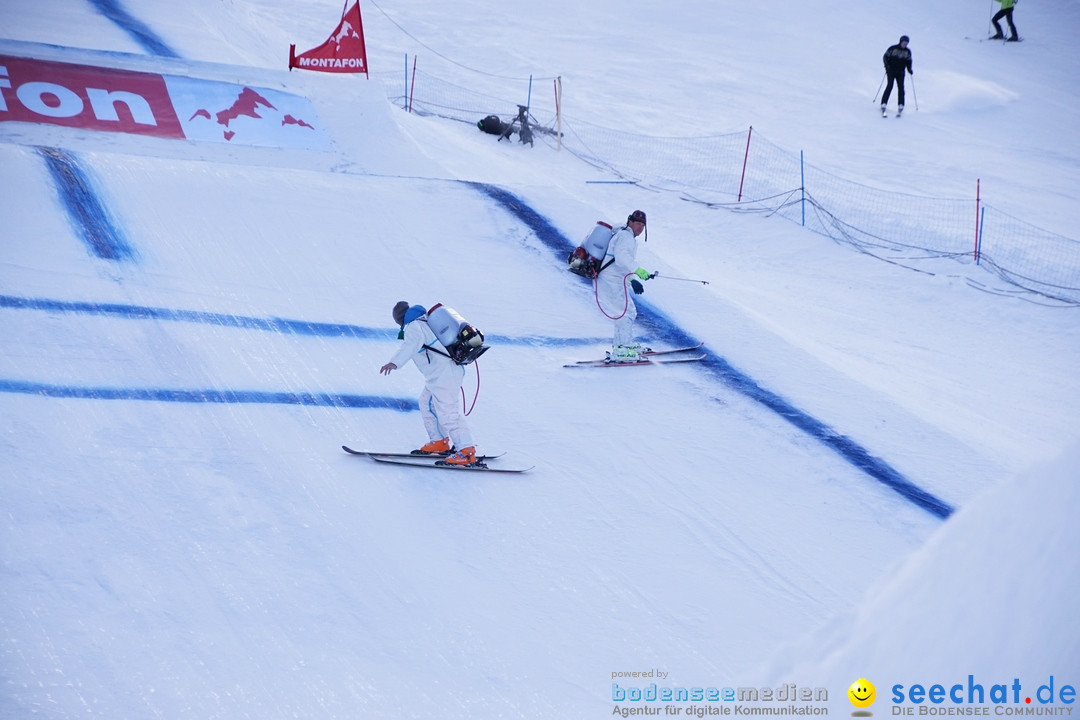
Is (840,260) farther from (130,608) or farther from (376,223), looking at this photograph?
(130,608)

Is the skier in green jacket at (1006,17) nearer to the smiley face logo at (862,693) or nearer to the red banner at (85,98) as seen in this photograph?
the red banner at (85,98)

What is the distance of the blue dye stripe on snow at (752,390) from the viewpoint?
849 centimetres

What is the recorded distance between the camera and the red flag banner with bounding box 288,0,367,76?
48.0ft

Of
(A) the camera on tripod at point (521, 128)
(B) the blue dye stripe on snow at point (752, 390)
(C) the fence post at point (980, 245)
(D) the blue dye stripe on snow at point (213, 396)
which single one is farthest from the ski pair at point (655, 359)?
(A) the camera on tripod at point (521, 128)

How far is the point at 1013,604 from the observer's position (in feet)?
11.1

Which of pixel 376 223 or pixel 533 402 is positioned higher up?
pixel 376 223

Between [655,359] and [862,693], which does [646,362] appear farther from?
[862,693]

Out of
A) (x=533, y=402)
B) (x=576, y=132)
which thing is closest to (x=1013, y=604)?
(x=533, y=402)

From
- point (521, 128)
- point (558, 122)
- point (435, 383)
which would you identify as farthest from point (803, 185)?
point (435, 383)

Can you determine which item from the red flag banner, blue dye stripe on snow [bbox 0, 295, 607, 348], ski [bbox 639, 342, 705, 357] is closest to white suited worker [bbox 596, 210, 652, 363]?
ski [bbox 639, 342, 705, 357]

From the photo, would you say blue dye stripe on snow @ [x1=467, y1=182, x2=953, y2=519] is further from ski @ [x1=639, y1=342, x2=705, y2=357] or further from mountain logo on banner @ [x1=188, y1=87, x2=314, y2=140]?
mountain logo on banner @ [x1=188, y1=87, x2=314, y2=140]

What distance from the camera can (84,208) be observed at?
10391 millimetres

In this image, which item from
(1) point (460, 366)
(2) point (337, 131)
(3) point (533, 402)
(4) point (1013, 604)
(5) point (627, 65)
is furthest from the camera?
(5) point (627, 65)

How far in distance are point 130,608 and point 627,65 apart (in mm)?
17503
